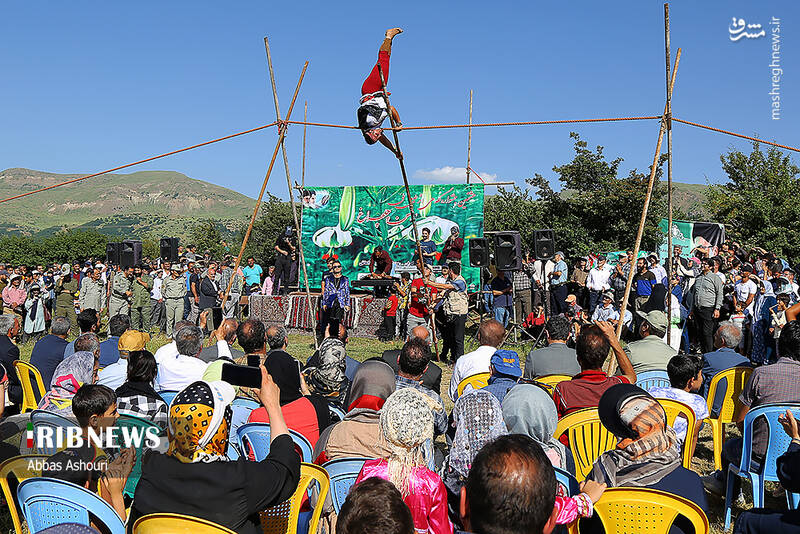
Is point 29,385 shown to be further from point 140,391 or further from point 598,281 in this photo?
point 598,281

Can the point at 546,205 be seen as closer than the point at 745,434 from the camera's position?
No

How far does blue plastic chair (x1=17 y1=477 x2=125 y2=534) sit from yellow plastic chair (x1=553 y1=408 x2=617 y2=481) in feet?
7.53

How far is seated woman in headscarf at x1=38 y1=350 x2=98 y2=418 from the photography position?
419cm

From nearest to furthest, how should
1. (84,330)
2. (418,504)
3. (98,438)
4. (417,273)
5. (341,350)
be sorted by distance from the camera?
(418,504) < (98,438) < (341,350) < (84,330) < (417,273)

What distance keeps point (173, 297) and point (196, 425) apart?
35.7 feet

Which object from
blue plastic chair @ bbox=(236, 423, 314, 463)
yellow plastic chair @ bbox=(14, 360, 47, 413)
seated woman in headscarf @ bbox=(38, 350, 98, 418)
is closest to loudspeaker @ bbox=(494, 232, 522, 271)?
yellow plastic chair @ bbox=(14, 360, 47, 413)

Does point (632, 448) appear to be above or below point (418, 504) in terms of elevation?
above

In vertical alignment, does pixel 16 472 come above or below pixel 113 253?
below

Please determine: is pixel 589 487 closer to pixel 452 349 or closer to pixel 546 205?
pixel 452 349

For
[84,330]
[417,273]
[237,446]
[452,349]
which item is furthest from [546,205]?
[237,446]

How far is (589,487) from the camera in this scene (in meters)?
2.45

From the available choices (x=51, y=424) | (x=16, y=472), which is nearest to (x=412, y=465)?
(x=16, y=472)

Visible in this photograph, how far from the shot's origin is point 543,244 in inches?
498

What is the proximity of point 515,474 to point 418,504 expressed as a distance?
740 mm
